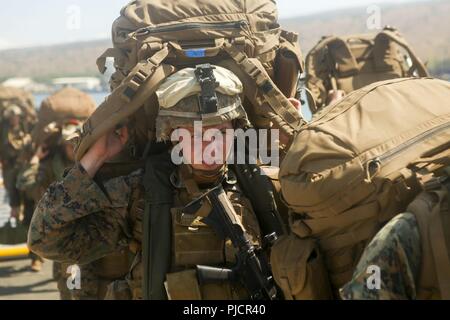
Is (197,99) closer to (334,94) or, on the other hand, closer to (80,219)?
(80,219)

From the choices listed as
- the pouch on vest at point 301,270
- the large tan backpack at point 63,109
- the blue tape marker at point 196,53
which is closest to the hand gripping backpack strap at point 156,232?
the blue tape marker at point 196,53

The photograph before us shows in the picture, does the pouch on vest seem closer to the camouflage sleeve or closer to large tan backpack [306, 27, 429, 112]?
the camouflage sleeve

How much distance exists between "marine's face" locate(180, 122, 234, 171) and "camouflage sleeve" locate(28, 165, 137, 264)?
0.37m

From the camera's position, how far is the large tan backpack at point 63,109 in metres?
7.35

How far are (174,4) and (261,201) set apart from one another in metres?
0.83

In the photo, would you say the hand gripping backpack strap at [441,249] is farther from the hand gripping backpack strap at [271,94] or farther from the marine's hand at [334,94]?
the marine's hand at [334,94]

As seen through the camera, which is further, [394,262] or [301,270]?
[301,270]

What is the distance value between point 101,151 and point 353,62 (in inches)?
148

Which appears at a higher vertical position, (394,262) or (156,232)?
(394,262)

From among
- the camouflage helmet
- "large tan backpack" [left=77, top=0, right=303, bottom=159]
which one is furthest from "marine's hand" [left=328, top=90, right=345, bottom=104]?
the camouflage helmet

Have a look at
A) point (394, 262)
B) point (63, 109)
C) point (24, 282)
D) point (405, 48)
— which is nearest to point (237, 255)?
point (394, 262)

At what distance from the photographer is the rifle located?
290 cm

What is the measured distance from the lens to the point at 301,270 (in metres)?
2.29

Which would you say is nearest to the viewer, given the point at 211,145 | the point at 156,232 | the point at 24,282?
the point at 211,145
